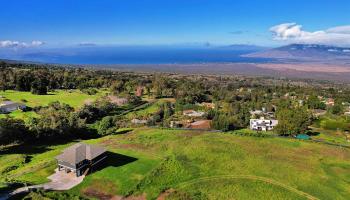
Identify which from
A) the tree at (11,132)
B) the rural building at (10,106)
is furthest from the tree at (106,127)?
the rural building at (10,106)

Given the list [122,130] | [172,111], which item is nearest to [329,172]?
[122,130]

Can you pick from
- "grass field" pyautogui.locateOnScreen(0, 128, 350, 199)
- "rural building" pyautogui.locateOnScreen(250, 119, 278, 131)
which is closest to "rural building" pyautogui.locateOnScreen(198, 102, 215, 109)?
"rural building" pyautogui.locateOnScreen(250, 119, 278, 131)

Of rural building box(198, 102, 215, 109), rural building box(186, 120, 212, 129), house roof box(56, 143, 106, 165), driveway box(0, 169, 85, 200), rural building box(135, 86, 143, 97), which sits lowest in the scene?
driveway box(0, 169, 85, 200)

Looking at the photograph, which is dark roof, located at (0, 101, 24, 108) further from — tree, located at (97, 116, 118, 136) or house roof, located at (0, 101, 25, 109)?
tree, located at (97, 116, 118, 136)

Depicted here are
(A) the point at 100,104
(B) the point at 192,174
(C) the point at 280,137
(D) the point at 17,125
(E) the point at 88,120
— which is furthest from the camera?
(A) the point at 100,104

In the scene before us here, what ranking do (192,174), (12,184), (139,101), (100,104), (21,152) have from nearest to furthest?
(12,184), (192,174), (21,152), (100,104), (139,101)

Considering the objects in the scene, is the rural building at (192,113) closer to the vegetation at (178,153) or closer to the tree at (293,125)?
the vegetation at (178,153)

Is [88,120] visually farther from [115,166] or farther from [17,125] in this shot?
[115,166]

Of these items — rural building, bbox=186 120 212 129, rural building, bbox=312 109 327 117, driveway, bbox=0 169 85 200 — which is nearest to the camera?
driveway, bbox=0 169 85 200

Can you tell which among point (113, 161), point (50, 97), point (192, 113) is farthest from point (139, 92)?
point (113, 161)
